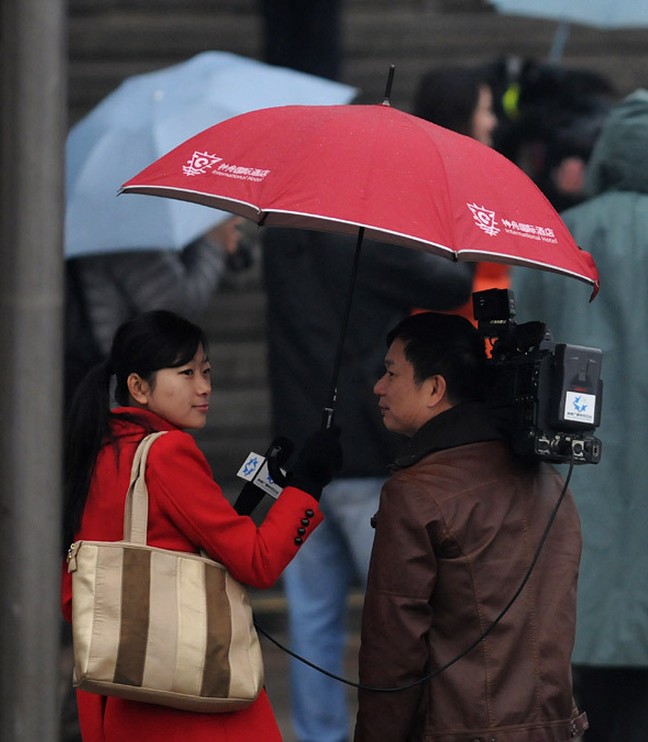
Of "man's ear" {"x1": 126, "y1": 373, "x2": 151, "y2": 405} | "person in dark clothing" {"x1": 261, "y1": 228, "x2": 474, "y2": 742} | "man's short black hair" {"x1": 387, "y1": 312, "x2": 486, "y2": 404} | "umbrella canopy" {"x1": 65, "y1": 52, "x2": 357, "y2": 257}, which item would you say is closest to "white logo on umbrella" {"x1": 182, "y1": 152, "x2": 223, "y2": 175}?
"man's ear" {"x1": 126, "y1": 373, "x2": 151, "y2": 405}

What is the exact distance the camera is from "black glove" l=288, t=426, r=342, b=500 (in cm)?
357

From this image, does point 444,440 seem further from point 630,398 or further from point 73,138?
point 73,138

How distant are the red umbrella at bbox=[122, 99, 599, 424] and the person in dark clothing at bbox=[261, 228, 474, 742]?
126 centimetres

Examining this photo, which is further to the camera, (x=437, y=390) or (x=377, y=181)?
(x=437, y=390)

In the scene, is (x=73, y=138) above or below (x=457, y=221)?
above

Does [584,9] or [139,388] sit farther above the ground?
[584,9]

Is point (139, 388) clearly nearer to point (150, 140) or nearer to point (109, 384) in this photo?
point (109, 384)

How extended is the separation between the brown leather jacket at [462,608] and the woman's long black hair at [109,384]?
22.5 inches

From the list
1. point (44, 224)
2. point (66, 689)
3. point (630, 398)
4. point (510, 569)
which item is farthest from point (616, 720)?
point (44, 224)

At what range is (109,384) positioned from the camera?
141 inches

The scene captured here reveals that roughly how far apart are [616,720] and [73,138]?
9.54ft

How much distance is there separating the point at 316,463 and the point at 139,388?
0.43 meters

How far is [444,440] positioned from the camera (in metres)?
3.55

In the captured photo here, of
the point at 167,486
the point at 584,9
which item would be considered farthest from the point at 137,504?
the point at 584,9
